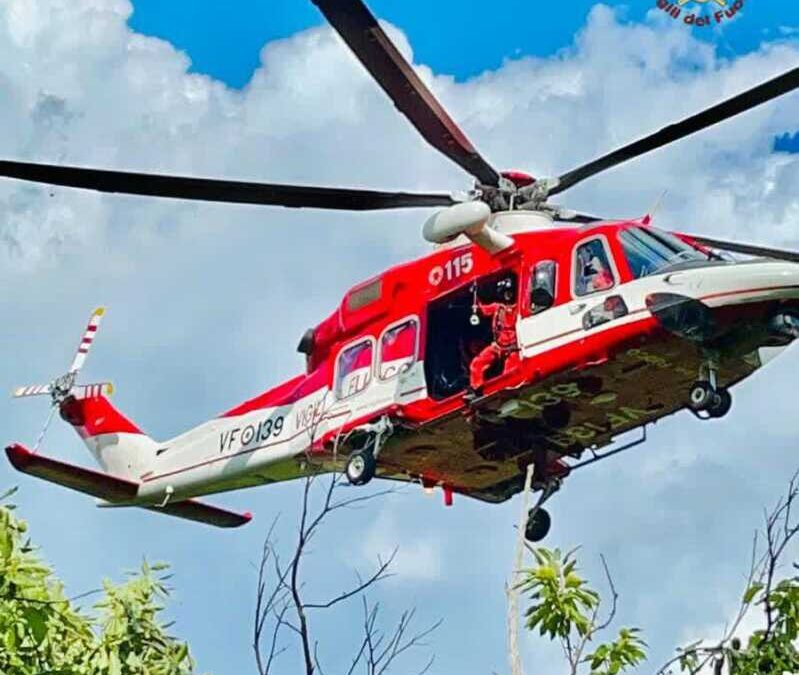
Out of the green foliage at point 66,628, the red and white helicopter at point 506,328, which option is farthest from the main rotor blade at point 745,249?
the green foliage at point 66,628

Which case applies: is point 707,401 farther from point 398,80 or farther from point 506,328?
point 398,80

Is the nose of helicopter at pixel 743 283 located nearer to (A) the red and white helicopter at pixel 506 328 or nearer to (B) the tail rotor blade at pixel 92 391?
(A) the red and white helicopter at pixel 506 328

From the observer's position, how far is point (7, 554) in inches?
278

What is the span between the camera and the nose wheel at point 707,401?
1363 centimetres

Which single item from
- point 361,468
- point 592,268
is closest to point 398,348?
point 361,468

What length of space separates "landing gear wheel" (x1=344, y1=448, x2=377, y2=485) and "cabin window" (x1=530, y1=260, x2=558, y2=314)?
2.14 metres

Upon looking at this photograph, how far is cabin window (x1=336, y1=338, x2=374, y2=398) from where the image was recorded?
16031 millimetres

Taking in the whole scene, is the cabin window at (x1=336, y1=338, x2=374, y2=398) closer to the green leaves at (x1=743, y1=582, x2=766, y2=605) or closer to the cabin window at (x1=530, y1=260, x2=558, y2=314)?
the cabin window at (x1=530, y1=260, x2=558, y2=314)

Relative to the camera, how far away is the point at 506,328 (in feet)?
48.2

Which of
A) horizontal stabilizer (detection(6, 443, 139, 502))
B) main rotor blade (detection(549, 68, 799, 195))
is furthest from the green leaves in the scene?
horizontal stabilizer (detection(6, 443, 139, 502))

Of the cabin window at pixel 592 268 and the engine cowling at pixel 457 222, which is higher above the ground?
the engine cowling at pixel 457 222

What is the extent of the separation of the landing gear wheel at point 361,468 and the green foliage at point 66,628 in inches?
277

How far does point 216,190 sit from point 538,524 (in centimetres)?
446

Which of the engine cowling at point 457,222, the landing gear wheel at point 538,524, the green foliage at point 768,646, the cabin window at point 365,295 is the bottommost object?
the green foliage at point 768,646
